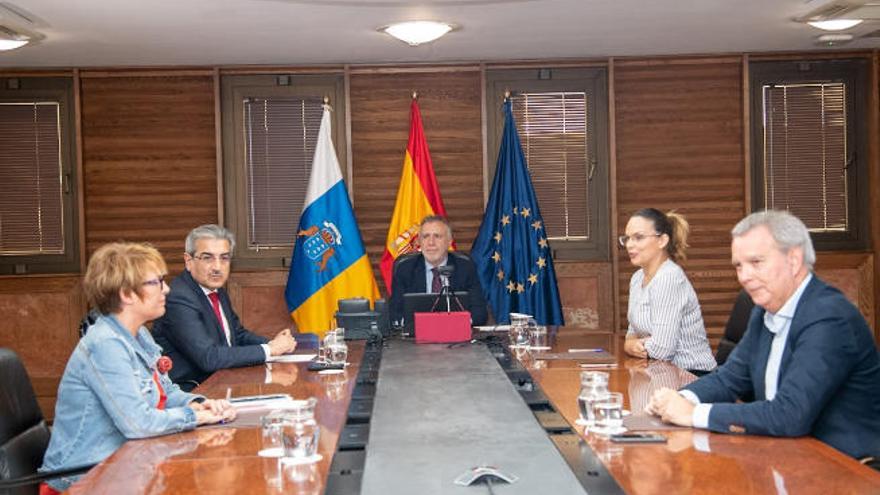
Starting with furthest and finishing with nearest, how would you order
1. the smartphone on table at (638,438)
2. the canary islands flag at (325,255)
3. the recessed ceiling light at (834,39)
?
the canary islands flag at (325,255) → the recessed ceiling light at (834,39) → the smartphone on table at (638,438)

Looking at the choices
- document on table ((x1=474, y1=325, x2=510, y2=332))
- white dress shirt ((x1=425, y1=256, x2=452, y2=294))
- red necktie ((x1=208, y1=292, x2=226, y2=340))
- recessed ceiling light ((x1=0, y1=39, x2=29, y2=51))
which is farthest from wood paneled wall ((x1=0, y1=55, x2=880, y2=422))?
red necktie ((x1=208, y1=292, x2=226, y2=340))

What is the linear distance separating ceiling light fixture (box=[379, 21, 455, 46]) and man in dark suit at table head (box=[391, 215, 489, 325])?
1.09 meters

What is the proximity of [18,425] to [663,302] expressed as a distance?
2684mm

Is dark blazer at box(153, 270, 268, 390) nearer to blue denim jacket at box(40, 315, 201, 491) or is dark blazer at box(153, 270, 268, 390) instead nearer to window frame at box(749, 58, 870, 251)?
blue denim jacket at box(40, 315, 201, 491)

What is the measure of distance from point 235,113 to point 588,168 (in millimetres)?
2714

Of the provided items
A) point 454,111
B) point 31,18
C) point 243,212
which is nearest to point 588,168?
point 454,111

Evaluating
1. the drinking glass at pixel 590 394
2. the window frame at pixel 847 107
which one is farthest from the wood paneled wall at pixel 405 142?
the drinking glass at pixel 590 394

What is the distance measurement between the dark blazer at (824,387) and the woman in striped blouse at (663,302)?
1.46 m

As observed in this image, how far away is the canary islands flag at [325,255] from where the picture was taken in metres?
7.62

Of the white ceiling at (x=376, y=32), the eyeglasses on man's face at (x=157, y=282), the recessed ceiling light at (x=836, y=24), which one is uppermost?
the white ceiling at (x=376, y=32)

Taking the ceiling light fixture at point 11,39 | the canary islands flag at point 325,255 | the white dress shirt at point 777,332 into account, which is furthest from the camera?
the canary islands flag at point 325,255

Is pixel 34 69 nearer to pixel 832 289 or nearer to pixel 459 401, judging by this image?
pixel 459 401

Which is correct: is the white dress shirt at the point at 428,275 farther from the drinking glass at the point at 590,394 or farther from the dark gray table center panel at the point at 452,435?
the drinking glass at the point at 590,394

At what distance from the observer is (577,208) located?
799 cm
